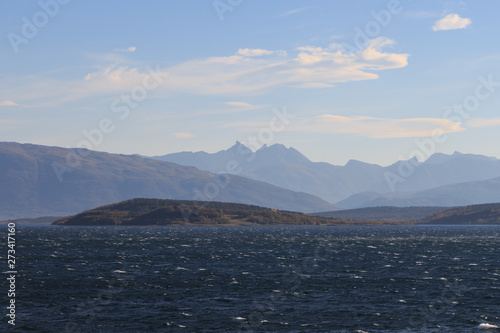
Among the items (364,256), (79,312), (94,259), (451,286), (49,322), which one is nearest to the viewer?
(49,322)

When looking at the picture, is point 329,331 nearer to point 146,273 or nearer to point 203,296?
point 203,296

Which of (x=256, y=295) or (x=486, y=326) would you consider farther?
(x=256, y=295)

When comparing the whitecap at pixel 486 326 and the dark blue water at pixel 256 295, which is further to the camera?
the dark blue water at pixel 256 295

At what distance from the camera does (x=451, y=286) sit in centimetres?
7075

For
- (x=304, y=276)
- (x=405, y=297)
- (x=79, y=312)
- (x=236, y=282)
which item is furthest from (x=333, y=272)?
(x=79, y=312)

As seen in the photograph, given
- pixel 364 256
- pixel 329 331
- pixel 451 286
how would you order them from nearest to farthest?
pixel 329 331 < pixel 451 286 < pixel 364 256

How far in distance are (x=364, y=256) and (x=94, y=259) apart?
51670 millimetres

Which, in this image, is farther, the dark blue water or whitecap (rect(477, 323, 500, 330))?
the dark blue water

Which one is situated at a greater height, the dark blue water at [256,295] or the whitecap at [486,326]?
the dark blue water at [256,295]

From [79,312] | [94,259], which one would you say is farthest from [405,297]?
[94,259]

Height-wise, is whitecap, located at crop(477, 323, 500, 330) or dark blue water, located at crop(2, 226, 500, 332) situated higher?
dark blue water, located at crop(2, 226, 500, 332)

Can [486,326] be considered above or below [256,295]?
below

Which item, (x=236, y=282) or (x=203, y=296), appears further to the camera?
(x=236, y=282)

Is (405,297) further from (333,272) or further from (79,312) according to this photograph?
(79,312)
